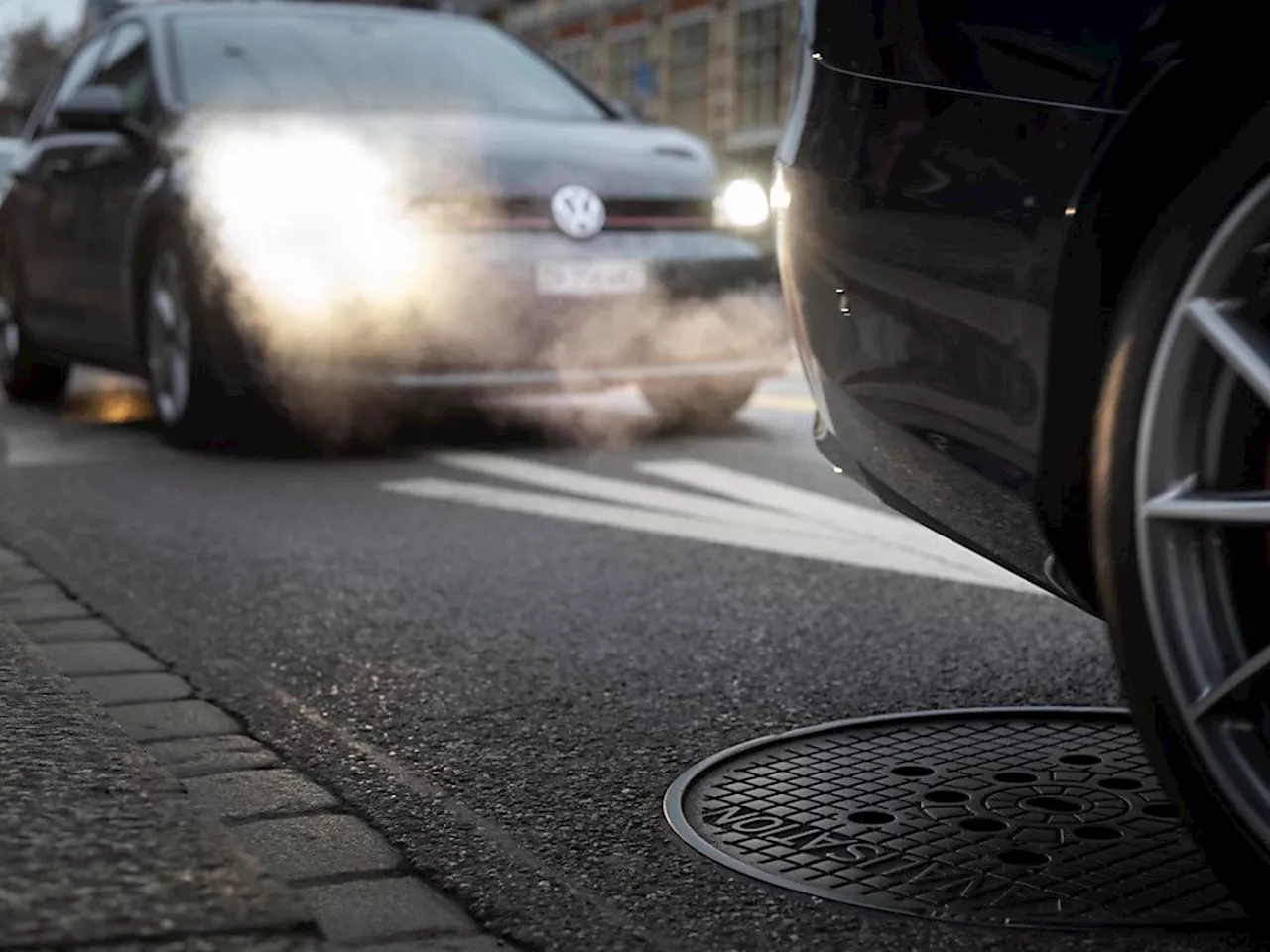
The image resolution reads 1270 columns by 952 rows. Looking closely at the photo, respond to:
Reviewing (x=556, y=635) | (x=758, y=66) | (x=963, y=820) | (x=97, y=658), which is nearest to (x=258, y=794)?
(x=963, y=820)

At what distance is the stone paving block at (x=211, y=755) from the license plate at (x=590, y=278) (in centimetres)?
384

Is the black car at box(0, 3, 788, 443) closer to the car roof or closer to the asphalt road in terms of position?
the car roof

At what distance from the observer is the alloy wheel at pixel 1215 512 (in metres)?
2.16

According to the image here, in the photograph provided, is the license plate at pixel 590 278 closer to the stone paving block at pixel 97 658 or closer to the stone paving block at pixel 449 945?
the stone paving block at pixel 97 658

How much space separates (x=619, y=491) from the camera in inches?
248

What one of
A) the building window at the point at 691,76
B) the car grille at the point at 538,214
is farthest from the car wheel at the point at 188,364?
the building window at the point at 691,76

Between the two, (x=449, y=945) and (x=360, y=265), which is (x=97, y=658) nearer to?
(x=449, y=945)

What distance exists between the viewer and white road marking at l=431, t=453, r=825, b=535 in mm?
5754

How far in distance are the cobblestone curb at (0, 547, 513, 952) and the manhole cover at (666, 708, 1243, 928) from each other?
405 mm

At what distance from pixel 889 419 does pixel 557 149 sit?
469cm

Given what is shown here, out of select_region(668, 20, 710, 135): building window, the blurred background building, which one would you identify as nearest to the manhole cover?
the blurred background building

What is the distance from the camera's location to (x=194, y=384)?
282 inches

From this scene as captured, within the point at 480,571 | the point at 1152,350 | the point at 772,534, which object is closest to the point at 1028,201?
the point at 1152,350

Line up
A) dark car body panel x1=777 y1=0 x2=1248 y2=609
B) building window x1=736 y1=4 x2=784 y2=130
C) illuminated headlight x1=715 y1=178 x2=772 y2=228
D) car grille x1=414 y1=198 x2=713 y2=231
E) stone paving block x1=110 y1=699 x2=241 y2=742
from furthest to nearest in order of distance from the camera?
building window x1=736 y1=4 x2=784 y2=130
illuminated headlight x1=715 y1=178 x2=772 y2=228
car grille x1=414 y1=198 x2=713 y2=231
stone paving block x1=110 y1=699 x2=241 y2=742
dark car body panel x1=777 y1=0 x2=1248 y2=609
